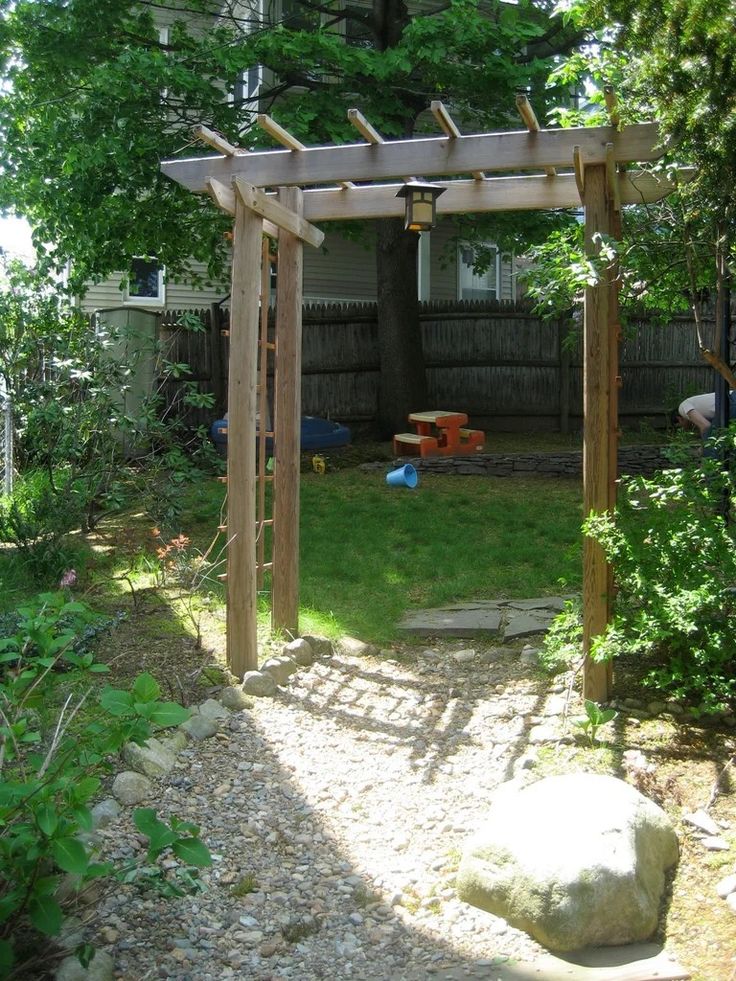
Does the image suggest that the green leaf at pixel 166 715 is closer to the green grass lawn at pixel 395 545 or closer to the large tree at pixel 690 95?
the large tree at pixel 690 95

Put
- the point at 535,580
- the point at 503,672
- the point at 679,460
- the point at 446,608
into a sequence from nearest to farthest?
the point at 679,460 < the point at 503,672 < the point at 446,608 < the point at 535,580

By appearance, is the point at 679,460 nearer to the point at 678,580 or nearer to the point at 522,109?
the point at 678,580

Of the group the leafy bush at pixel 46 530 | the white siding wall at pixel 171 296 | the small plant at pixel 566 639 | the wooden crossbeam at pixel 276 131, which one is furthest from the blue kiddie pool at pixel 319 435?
the small plant at pixel 566 639

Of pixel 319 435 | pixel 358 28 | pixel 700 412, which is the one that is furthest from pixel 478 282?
pixel 700 412

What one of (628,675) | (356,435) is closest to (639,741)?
(628,675)

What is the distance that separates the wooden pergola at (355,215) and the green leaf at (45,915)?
2.77 meters

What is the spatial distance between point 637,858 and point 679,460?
2.26m

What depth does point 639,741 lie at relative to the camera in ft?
15.2

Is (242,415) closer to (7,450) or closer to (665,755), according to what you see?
(665,755)

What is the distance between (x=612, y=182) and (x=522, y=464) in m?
6.48

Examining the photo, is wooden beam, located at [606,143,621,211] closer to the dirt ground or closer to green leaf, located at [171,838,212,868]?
the dirt ground

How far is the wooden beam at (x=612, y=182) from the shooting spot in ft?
16.2

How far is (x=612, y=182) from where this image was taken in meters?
4.99

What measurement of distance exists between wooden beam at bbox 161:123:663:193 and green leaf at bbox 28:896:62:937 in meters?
3.75
